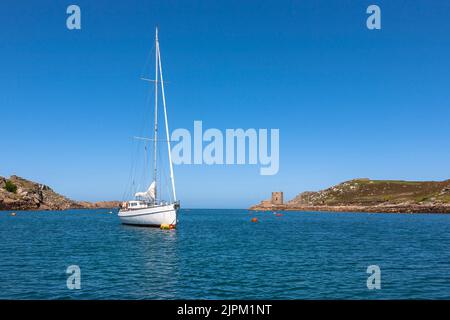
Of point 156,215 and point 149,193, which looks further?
point 149,193

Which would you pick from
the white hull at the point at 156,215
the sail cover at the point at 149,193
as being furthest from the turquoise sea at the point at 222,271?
the sail cover at the point at 149,193

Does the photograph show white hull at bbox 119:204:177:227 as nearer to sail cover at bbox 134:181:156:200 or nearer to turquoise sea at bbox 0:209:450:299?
sail cover at bbox 134:181:156:200

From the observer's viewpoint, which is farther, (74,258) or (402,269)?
(74,258)

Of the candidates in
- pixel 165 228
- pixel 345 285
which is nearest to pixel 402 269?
pixel 345 285

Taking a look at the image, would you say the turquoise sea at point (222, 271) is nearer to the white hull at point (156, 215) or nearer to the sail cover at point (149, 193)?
the white hull at point (156, 215)

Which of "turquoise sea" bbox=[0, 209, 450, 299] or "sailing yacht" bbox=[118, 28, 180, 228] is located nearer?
"turquoise sea" bbox=[0, 209, 450, 299]

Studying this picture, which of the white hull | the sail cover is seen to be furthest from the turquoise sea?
the sail cover

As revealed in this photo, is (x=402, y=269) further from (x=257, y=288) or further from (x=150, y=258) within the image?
(x=150, y=258)

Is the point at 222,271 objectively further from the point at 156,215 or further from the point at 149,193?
the point at 149,193

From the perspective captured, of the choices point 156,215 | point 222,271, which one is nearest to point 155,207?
point 156,215

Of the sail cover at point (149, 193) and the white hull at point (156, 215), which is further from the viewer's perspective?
the sail cover at point (149, 193)

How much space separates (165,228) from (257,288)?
50.1 metres

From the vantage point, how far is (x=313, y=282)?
98.2 feet
